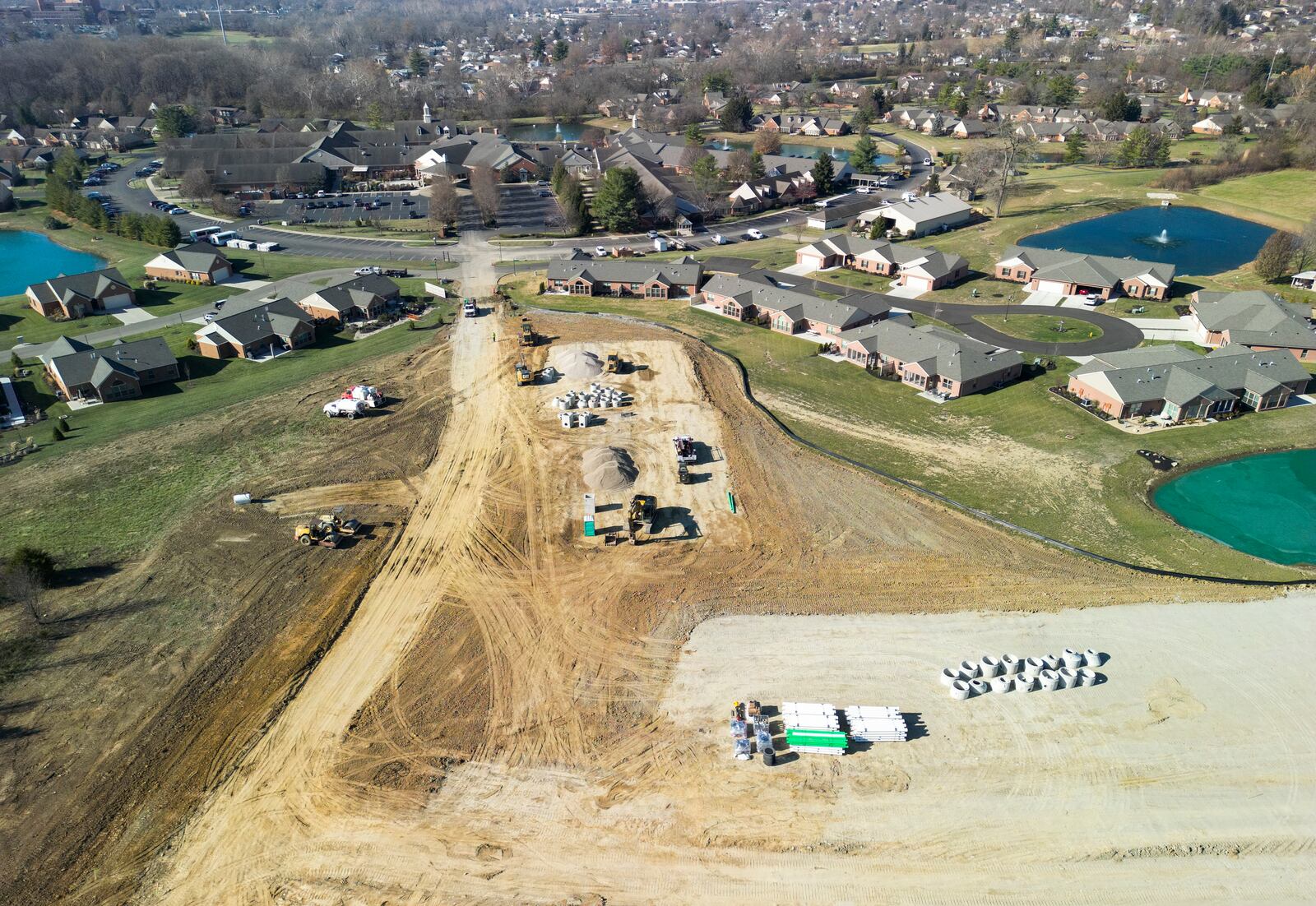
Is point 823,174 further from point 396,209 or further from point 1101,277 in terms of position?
point 396,209

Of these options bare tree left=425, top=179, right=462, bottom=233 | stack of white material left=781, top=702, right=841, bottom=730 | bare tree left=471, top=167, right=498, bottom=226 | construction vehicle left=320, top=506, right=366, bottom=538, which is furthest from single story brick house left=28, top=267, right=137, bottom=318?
stack of white material left=781, top=702, right=841, bottom=730

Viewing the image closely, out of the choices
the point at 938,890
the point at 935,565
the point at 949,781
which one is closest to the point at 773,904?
the point at 938,890

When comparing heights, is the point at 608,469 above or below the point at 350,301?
below

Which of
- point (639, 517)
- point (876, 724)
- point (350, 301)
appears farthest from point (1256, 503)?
point (350, 301)

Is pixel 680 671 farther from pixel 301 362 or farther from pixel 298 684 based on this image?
pixel 301 362

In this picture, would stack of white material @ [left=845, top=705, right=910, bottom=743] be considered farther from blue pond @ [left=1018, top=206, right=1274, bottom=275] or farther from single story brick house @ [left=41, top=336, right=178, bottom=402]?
blue pond @ [left=1018, top=206, right=1274, bottom=275]

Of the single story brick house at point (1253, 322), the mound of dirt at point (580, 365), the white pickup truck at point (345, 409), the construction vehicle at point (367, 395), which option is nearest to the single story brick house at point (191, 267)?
the construction vehicle at point (367, 395)
